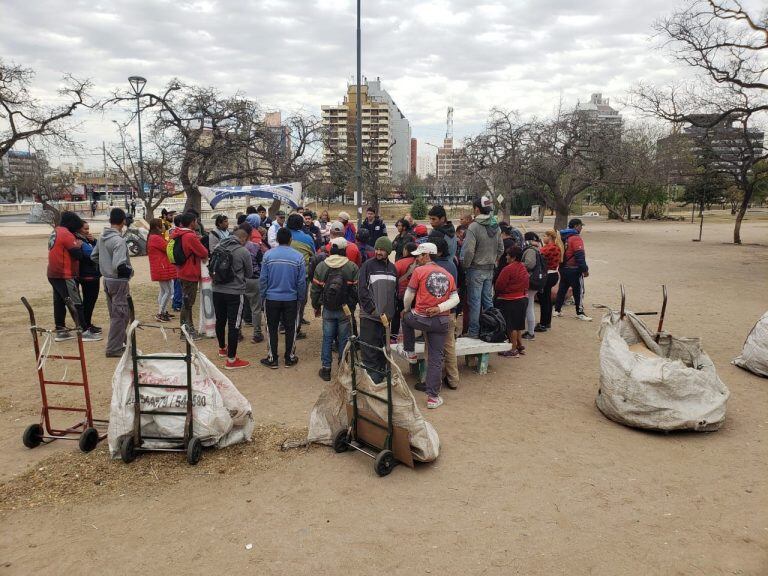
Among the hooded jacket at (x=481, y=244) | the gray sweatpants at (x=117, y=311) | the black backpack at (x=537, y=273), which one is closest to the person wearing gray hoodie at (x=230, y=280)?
the gray sweatpants at (x=117, y=311)

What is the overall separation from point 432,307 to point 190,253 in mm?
3887

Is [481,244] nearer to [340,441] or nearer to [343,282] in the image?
[343,282]

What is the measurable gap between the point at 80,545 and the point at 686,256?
21.1 m

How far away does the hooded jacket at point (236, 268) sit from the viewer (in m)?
6.26

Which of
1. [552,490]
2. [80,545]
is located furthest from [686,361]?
[80,545]

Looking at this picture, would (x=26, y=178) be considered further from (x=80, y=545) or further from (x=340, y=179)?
(x=80, y=545)

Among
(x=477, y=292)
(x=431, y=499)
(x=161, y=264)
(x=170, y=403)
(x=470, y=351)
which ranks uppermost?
(x=161, y=264)

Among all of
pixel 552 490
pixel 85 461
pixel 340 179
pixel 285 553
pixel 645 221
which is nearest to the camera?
pixel 285 553

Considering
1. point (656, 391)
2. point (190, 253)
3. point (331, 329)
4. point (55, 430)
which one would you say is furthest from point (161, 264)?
point (656, 391)

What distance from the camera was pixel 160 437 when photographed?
4.20m

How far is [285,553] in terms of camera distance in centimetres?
313

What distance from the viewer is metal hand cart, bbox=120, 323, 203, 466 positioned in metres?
4.06

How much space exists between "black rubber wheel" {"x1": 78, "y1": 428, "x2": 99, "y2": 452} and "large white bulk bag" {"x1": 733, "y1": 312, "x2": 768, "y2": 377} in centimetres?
711

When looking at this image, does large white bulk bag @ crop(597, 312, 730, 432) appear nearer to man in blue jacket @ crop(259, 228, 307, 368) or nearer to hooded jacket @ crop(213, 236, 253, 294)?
man in blue jacket @ crop(259, 228, 307, 368)
